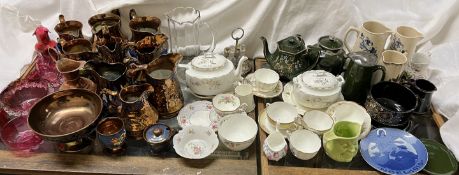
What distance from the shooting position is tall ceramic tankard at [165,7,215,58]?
4.09 feet

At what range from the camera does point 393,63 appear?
1031 millimetres

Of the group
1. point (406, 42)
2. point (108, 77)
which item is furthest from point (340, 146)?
point (108, 77)

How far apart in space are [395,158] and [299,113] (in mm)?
273

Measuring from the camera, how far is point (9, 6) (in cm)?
130

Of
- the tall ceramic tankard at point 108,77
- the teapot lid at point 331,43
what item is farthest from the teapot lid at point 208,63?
the teapot lid at point 331,43

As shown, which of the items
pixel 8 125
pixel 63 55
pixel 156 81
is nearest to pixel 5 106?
pixel 8 125

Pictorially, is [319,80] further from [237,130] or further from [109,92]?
[109,92]

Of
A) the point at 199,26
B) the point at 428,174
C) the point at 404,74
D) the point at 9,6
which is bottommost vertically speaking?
the point at 428,174

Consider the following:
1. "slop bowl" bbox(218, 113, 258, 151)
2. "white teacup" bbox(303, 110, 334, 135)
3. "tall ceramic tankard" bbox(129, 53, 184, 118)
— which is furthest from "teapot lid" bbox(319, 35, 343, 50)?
"tall ceramic tankard" bbox(129, 53, 184, 118)

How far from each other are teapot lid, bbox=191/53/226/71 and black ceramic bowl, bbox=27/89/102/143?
11.4 inches

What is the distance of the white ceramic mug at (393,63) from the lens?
1.04 metres

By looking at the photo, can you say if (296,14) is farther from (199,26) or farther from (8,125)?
(8,125)

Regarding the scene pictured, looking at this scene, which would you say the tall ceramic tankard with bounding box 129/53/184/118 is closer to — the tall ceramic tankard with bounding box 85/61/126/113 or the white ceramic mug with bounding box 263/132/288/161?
the tall ceramic tankard with bounding box 85/61/126/113

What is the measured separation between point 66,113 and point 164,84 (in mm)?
283
